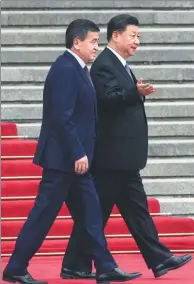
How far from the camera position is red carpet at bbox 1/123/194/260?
873 centimetres

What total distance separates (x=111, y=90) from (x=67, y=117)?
1.64ft

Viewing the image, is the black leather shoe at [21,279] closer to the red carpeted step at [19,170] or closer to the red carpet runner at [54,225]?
the red carpet runner at [54,225]

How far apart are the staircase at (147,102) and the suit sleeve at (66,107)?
6.23 feet

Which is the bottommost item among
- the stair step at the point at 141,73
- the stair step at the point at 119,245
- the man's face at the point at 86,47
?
the stair step at the point at 119,245

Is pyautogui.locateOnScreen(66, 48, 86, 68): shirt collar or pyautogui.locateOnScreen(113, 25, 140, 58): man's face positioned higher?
pyautogui.locateOnScreen(113, 25, 140, 58): man's face

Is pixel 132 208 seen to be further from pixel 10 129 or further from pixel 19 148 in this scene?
pixel 10 129

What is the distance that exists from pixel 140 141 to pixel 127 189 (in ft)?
0.99

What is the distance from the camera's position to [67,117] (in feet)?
22.4

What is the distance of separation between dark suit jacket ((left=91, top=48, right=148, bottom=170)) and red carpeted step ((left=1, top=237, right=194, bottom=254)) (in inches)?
57.5

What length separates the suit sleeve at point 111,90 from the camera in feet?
23.6

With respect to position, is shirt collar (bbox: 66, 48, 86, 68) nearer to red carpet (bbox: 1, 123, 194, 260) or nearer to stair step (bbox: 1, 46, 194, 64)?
red carpet (bbox: 1, 123, 194, 260)

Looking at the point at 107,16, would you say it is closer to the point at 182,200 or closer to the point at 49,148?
the point at 182,200

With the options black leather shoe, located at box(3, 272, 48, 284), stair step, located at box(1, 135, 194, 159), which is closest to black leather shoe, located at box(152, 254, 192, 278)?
black leather shoe, located at box(3, 272, 48, 284)

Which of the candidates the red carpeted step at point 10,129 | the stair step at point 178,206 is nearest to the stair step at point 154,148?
the red carpeted step at point 10,129
